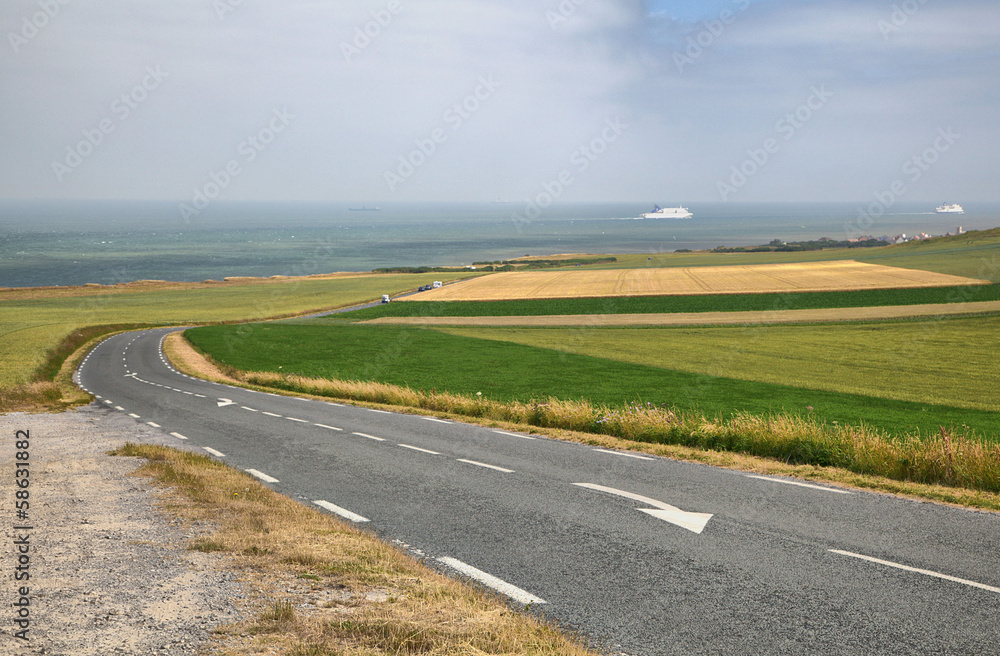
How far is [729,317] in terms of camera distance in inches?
2502

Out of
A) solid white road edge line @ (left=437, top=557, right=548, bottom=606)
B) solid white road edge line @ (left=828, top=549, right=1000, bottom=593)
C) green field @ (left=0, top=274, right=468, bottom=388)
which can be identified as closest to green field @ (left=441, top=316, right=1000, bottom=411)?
solid white road edge line @ (left=828, top=549, right=1000, bottom=593)

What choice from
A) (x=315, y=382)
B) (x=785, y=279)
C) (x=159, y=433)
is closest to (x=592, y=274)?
(x=785, y=279)

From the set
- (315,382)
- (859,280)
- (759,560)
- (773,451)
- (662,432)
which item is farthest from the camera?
(859,280)

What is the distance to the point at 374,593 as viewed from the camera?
686 centimetres

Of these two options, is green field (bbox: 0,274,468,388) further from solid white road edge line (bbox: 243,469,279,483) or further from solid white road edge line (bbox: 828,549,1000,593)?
solid white road edge line (bbox: 828,549,1000,593)

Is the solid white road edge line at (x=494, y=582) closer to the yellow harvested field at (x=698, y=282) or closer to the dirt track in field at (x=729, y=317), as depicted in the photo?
the dirt track in field at (x=729, y=317)

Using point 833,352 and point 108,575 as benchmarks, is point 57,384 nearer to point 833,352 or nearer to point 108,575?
point 108,575

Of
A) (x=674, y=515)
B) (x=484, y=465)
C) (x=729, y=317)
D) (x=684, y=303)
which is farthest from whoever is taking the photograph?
(x=684, y=303)

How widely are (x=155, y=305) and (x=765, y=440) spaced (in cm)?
9719

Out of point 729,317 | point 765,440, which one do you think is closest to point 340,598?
point 765,440

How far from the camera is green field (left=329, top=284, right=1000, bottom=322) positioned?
225ft

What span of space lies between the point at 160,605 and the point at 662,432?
38.5ft

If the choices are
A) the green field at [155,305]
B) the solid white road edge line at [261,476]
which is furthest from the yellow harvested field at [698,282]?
the solid white road edge line at [261,476]

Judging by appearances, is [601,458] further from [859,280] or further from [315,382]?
[859,280]
